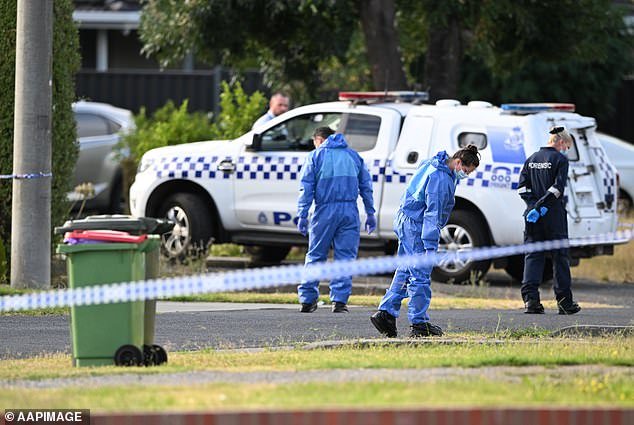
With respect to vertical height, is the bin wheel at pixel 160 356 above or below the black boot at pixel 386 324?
above

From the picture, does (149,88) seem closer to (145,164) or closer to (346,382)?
(145,164)

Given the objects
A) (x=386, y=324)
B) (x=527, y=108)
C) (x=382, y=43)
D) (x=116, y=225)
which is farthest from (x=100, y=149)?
(x=116, y=225)

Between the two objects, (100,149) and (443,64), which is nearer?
(443,64)

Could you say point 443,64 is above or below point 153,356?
above

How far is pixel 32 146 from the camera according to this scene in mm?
14078

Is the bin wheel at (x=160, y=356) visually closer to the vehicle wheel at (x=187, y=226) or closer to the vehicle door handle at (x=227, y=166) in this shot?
the vehicle wheel at (x=187, y=226)

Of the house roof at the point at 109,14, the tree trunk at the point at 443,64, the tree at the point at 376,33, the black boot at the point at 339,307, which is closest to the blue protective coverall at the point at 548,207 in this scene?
the black boot at the point at 339,307

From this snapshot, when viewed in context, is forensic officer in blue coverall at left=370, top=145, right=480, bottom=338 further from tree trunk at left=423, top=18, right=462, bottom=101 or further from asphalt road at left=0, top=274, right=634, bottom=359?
tree trunk at left=423, top=18, right=462, bottom=101

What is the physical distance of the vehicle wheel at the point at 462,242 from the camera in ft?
52.0

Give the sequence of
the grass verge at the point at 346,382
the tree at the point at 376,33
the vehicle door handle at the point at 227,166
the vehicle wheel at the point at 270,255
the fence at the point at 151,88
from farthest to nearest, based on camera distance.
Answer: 1. the fence at the point at 151,88
2. the tree at the point at 376,33
3. the vehicle wheel at the point at 270,255
4. the vehicle door handle at the point at 227,166
5. the grass verge at the point at 346,382

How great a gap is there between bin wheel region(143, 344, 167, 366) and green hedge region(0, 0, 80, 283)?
6264mm

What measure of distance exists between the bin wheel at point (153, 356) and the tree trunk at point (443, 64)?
38.2 feet

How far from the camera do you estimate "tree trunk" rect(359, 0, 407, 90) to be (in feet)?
64.5

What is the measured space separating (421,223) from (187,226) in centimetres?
655
